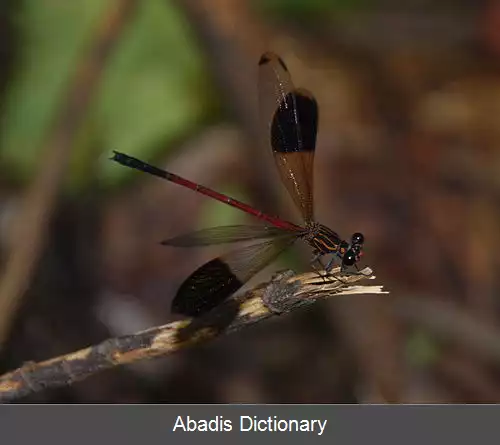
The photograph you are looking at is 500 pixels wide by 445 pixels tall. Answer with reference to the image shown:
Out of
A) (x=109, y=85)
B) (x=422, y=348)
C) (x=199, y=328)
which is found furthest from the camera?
(x=109, y=85)

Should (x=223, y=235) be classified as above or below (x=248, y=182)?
below

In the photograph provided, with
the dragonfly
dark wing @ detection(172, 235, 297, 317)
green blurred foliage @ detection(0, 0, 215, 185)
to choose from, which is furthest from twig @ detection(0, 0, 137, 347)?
dark wing @ detection(172, 235, 297, 317)

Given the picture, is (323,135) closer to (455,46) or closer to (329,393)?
(455,46)

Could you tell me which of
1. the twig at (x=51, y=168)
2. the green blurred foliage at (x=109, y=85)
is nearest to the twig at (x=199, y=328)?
the twig at (x=51, y=168)

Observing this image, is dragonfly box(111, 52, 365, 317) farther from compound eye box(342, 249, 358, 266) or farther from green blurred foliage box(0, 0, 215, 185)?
green blurred foliage box(0, 0, 215, 185)

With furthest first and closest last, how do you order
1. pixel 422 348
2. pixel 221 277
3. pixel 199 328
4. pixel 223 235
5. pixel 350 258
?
pixel 422 348
pixel 223 235
pixel 350 258
pixel 221 277
pixel 199 328

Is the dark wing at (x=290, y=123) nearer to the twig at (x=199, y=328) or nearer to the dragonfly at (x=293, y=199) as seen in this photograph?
the dragonfly at (x=293, y=199)

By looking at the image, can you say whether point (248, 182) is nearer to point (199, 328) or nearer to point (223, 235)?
point (223, 235)

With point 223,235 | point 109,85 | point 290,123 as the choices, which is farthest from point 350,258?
point 109,85
